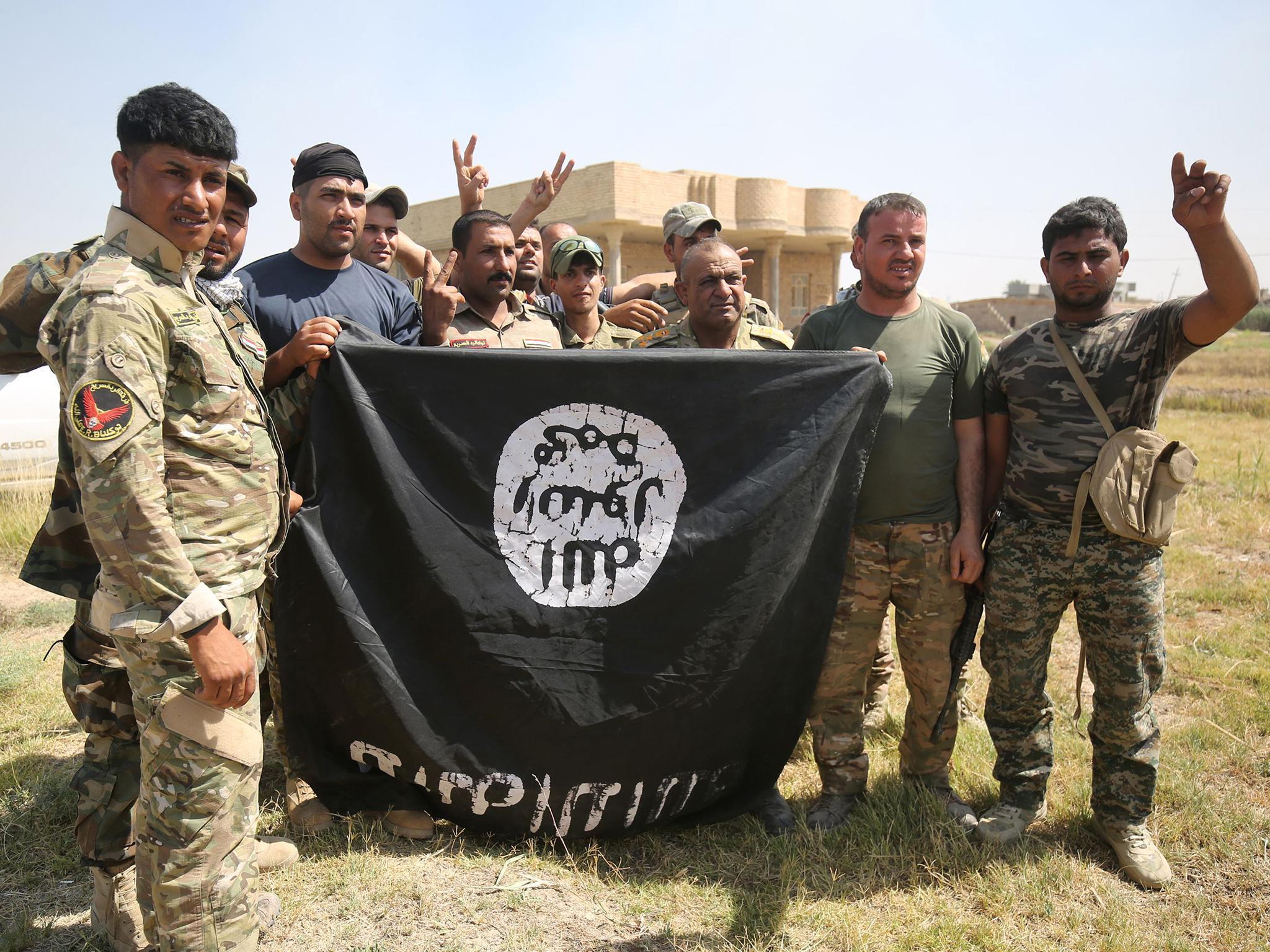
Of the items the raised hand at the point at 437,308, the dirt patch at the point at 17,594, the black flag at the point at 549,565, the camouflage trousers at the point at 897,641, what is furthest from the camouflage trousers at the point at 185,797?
the dirt patch at the point at 17,594

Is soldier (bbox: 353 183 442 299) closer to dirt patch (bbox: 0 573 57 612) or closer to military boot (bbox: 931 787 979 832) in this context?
military boot (bbox: 931 787 979 832)

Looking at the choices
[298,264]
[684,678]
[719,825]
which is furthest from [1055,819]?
[298,264]

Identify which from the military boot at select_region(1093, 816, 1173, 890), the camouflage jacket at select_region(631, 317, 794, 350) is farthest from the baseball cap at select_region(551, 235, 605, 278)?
the military boot at select_region(1093, 816, 1173, 890)

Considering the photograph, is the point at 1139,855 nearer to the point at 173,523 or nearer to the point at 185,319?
the point at 173,523

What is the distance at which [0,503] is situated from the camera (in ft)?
26.5

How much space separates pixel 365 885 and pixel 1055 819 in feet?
8.38

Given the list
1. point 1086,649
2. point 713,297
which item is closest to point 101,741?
point 713,297

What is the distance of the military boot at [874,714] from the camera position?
436 centimetres

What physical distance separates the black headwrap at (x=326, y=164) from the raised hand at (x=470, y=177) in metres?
1.04

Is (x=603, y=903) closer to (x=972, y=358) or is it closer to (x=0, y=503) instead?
(x=972, y=358)

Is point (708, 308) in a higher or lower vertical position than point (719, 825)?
higher

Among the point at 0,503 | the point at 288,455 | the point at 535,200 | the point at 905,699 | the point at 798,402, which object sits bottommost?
the point at 905,699

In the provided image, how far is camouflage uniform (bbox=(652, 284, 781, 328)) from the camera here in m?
4.91

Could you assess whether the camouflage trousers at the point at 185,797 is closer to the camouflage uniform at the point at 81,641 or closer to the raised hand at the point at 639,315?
the camouflage uniform at the point at 81,641
